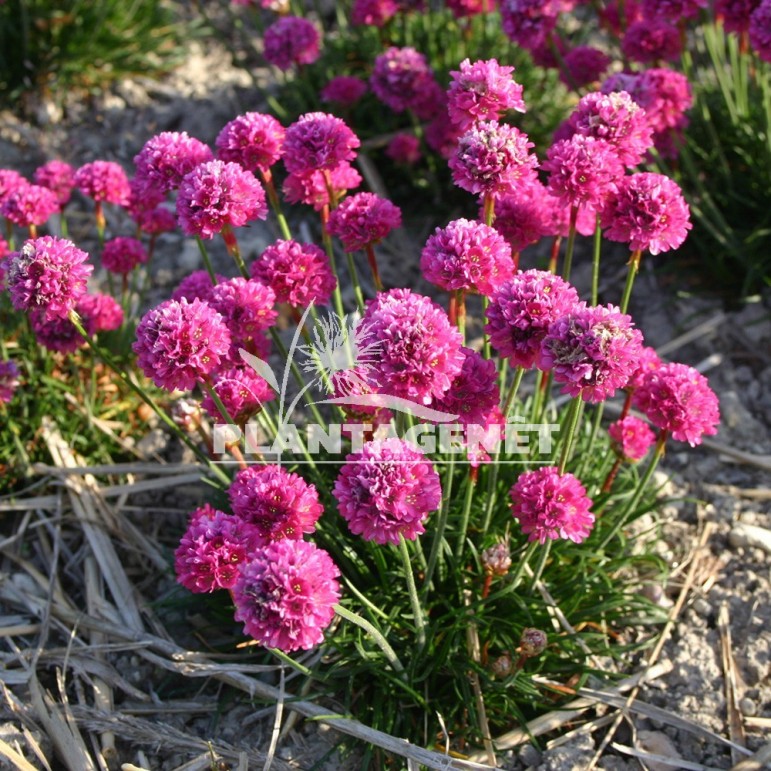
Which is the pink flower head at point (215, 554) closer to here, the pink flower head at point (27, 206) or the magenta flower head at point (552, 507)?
the magenta flower head at point (552, 507)

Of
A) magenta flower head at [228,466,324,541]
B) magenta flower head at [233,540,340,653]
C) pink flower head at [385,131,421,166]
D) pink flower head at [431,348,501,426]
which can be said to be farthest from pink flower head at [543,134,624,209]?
pink flower head at [385,131,421,166]

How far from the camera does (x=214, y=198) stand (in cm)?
296

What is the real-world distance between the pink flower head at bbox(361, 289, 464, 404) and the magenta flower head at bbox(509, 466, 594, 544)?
2.09 feet

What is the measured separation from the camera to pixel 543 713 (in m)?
3.53

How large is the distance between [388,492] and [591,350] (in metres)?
0.64

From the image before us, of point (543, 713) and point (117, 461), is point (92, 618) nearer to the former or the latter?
point (117, 461)

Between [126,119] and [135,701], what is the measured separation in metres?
4.20

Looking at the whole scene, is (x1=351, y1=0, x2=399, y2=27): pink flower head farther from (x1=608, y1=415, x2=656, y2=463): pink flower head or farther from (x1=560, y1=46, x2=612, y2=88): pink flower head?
(x1=608, y1=415, x2=656, y2=463): pink flower head

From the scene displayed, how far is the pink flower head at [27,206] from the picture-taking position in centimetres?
379

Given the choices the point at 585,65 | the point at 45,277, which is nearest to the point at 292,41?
the point at 585,65

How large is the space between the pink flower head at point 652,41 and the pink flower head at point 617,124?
152 cm

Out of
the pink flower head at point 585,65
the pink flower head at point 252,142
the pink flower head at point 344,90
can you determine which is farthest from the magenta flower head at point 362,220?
the pink flower head at point 344,90

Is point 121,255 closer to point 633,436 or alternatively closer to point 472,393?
point 472,393

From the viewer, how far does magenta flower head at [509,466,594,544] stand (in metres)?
2.90
